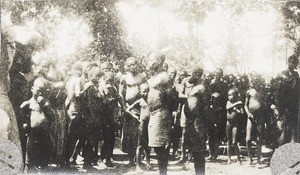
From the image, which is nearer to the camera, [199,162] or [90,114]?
[199,162]

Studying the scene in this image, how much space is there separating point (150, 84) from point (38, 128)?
1.46 metres

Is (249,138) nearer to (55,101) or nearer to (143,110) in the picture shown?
(143,110)

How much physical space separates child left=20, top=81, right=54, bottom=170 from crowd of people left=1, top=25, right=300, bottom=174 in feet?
0.04

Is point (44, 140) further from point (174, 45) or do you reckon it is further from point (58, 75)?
point (174, 45)

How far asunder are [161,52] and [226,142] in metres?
1.56

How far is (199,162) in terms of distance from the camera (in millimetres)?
5977

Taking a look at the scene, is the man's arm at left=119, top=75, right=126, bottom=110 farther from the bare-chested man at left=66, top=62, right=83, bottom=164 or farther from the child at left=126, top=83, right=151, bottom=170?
the bare-chested man at left=66, top=62, right=83, bottom=164

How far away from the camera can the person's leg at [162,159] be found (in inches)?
233

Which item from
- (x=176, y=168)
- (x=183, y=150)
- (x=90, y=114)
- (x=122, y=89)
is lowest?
(x=176, y=168)

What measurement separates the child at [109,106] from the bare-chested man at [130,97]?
11 cm

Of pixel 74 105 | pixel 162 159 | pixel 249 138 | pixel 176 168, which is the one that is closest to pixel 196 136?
pixel 162 159

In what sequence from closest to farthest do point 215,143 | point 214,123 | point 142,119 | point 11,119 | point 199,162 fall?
point 11,119
point 199,162
point 142,119
point 214,123
point 215,143

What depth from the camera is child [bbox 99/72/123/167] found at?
6.23 meters

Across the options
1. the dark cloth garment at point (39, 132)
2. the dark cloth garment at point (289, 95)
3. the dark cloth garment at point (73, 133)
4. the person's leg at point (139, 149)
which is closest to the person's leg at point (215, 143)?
the dark cloth garment at point (289, 95)
